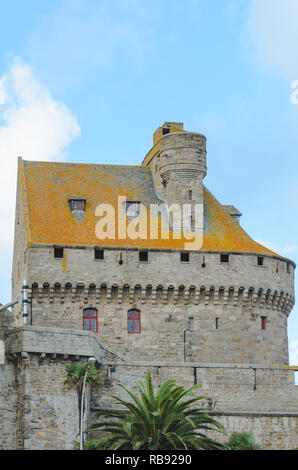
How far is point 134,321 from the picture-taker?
65000 mm

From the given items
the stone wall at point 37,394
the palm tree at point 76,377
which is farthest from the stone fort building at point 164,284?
the stone wall at point 37,394

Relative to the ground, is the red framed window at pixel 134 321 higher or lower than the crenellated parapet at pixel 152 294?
lower

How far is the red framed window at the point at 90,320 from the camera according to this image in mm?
64188

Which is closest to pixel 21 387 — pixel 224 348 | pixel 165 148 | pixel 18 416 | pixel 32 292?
pixel 18 416

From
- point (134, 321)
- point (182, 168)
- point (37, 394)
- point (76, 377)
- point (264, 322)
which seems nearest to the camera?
point (37, 394)

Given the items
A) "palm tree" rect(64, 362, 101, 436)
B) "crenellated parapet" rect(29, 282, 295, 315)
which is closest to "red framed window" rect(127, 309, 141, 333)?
"crenellated parapet" rect(29, 282, 295, 315)

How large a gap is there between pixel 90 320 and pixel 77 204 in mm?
7224

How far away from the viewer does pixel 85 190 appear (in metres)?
69.8

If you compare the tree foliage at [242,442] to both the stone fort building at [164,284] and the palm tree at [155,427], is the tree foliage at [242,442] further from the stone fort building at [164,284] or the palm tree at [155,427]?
the palm tree at [155,427]

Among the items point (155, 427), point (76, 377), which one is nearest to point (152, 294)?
point (76, 377)

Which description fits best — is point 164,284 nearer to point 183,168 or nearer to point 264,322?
point 264,322

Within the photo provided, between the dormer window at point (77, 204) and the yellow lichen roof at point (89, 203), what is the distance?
24 centimetres

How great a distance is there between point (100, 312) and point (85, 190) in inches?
326
